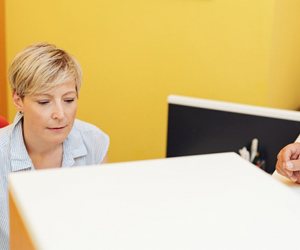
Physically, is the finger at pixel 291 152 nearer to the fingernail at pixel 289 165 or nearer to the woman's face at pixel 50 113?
the fingernail at pixel 289 165

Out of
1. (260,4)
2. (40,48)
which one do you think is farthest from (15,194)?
(260,4)

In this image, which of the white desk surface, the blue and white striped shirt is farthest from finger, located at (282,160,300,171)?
the blue and white striped shirt

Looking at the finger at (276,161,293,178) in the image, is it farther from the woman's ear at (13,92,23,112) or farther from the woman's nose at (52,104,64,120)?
the woman's ear at (13,92,23,112)

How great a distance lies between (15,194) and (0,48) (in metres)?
2.73

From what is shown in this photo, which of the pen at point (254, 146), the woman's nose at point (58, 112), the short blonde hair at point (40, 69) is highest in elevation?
the short blonde hair at point (40, 69)

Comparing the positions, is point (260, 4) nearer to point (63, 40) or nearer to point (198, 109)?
point (198, 109)

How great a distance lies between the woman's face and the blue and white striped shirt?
0.17 feet

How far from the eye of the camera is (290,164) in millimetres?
832

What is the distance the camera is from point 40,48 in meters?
1.56

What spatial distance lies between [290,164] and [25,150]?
38.7 inches

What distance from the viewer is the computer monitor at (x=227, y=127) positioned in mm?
1538

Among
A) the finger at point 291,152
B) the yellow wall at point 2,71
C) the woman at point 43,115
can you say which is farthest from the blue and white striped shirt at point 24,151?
the yellow wall at point 2,71

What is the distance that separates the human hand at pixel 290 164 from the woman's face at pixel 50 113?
814 millimetres

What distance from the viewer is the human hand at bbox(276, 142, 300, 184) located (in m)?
0.80
